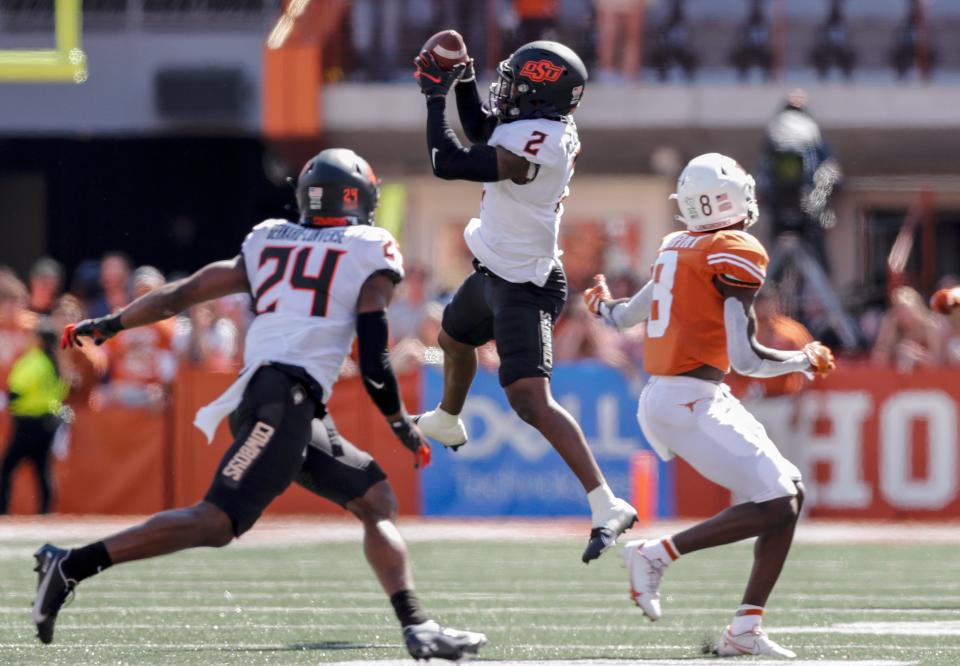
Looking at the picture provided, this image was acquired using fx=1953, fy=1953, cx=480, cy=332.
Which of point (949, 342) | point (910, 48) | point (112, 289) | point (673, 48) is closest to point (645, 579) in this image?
point (949, 342)

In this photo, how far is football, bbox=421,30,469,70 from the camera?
20.9 feet

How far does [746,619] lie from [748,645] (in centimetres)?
8

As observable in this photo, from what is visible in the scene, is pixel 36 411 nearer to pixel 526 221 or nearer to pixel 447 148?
pixel 526 221

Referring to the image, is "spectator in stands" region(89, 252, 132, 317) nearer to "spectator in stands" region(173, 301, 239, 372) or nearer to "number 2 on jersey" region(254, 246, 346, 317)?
"spectator in stands" region(173, 301, 239, 372)

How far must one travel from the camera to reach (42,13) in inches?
749

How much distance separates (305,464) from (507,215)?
4.26 ft

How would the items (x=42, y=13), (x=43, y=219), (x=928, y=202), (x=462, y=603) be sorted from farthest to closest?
(x=43, y=219), (x=42, y=13), (x=928, y=202), (x=462, y=603)

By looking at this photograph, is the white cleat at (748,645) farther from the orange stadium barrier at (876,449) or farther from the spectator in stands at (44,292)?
the spectator in stands at (44,292)

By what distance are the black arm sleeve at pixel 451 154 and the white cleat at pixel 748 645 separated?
169cm

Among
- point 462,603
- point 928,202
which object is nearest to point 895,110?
point 928,202

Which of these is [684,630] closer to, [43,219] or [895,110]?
[895,110]

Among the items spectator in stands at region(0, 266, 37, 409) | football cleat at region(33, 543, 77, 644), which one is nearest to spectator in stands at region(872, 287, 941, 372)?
spectator in stands at region(0, 266, 37, 409)

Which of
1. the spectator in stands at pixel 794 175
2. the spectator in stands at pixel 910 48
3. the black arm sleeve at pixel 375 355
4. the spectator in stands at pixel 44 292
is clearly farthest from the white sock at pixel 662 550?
the spectator in stands at pixel 910 48

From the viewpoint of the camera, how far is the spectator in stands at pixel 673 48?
59.7 ft
